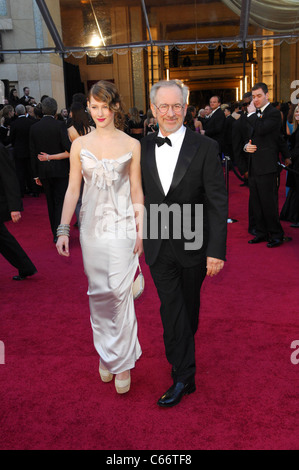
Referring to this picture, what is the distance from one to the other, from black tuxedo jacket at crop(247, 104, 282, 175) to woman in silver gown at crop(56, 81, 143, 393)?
3273 millimetres

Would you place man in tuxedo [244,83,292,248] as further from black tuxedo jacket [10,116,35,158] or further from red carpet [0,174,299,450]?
black tuxedo jacket [10,116,35,158]

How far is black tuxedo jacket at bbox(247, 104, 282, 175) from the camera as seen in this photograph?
5.86 meters

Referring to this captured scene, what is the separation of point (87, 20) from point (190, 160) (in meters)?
11.3

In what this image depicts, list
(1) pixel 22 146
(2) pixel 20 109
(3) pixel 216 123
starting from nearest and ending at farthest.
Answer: (3) pixel 216 123, (2) pixel 20 109, (1) pixel 22 146

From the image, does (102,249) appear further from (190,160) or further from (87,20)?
(87,20)

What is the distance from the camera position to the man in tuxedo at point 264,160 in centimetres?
586

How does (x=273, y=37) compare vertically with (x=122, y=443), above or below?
above

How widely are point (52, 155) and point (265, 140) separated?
270 centimetres

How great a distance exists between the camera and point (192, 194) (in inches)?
109

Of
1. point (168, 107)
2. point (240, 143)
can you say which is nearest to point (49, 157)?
point (240, 143)

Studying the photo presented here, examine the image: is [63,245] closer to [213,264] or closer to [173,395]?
[213,264]

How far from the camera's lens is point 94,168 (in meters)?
2.91

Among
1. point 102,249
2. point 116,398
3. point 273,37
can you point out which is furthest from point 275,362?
point 273,37
